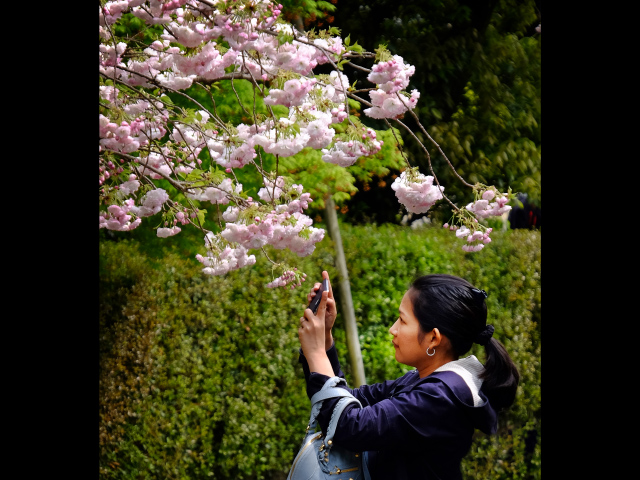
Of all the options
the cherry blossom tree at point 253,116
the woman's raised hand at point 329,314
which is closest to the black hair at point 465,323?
the woman's raised hand at point 329,314

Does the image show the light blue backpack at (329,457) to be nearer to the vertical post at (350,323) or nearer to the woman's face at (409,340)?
the woman's face at (409,340)

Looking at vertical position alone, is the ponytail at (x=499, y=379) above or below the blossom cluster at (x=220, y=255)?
above

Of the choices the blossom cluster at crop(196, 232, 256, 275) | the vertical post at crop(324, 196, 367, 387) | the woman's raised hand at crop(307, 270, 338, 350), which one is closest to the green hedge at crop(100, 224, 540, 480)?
the vertical post at crop(324, 196, 367, 387)

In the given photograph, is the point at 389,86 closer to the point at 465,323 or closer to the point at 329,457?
the point at 465,323

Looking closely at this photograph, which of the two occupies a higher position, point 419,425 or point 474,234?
point 419,425

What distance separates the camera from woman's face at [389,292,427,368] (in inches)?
71.9

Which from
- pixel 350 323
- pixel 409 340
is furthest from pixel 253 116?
pixel 350 323

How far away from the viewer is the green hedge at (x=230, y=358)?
4.19 meters

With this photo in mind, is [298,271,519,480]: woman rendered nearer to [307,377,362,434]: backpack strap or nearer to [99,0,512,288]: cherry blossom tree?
[307,377,362,434]: backpack strap

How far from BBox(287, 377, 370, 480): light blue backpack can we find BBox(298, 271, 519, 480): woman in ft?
0.07

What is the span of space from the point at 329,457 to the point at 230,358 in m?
2.98

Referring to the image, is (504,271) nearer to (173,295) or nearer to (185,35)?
(173,295)

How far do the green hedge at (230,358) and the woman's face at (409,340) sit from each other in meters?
2.70

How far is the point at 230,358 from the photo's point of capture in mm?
4559
